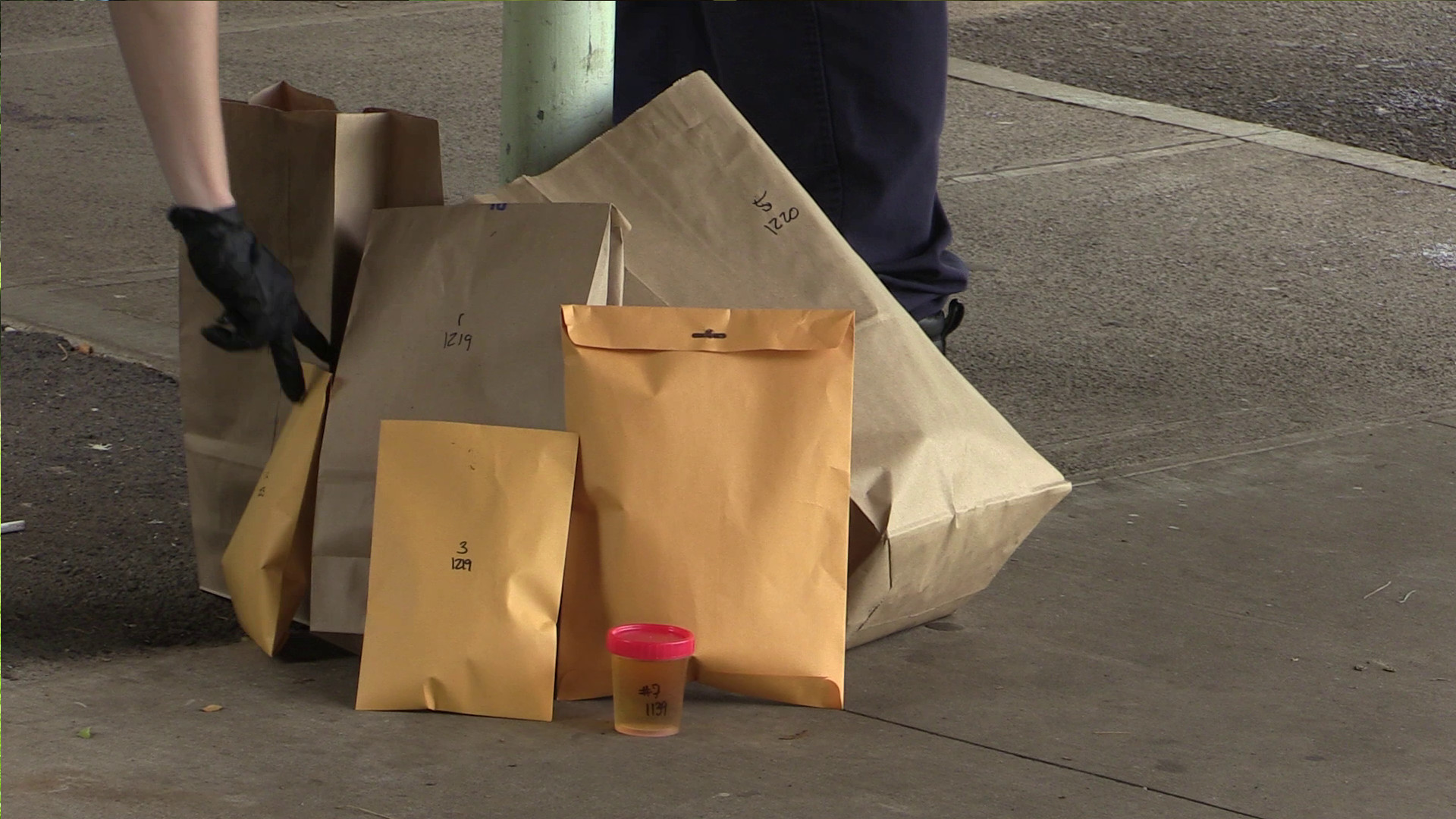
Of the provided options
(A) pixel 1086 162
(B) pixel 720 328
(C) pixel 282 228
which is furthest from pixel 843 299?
(A) pixel 1086 162

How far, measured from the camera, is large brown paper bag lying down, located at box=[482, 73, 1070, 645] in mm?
2408

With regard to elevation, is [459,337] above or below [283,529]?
above

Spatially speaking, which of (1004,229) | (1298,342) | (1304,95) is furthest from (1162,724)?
(1304,95)

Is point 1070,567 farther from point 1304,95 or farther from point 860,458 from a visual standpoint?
point 1304,95

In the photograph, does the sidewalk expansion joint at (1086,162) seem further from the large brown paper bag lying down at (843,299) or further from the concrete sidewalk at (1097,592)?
the large brown paper bag lying down at (843,299)

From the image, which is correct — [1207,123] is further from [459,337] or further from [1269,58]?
[459,337]

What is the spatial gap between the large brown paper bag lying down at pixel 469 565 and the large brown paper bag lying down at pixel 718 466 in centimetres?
7

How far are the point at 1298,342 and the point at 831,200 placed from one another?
169 centimetres

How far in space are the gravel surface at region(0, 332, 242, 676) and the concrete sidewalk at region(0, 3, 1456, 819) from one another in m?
0.12

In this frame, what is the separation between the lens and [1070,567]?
294cm

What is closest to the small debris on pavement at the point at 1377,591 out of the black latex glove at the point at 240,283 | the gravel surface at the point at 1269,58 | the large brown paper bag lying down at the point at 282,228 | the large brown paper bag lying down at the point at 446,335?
the large brown paper bag lying down at the point at 446,335

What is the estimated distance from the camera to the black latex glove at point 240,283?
1.99 metres

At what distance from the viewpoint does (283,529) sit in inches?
94.2

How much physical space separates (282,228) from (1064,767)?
4.13ft
